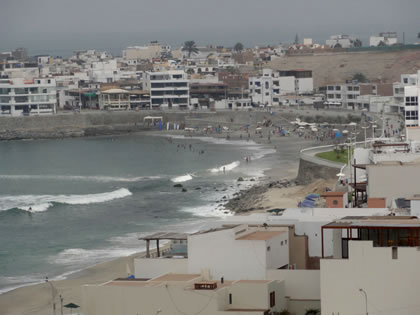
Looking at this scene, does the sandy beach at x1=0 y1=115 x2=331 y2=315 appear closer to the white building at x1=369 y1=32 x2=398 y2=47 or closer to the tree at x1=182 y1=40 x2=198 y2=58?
the white building at x1=369 y1=32 x2=398 y2=47

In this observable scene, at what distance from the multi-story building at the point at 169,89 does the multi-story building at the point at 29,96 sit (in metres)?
7.67

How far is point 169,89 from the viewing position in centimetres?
9331

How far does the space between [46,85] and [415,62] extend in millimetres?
32195

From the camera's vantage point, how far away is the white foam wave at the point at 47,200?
45.3 meters

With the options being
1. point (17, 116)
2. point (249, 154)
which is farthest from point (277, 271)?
→ point (17, 116)

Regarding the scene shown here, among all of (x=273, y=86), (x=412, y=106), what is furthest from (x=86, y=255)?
(x=273, y=86)

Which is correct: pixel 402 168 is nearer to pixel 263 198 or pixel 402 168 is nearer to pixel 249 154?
pixel 263 198

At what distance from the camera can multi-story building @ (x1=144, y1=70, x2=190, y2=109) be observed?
304 ft

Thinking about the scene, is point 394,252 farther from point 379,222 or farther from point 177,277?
point 177,277

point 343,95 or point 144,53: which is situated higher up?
point 144,53

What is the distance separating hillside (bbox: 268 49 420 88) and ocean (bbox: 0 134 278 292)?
28080 millimetres

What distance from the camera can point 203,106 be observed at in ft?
307

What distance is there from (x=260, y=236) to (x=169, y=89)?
7541cm

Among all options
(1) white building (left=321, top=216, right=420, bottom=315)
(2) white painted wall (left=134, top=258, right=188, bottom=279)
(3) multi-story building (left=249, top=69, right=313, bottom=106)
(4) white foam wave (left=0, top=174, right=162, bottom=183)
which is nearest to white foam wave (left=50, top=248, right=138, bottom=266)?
(2) white painted wall (left=134, top=258, right=188, bottom=279)
